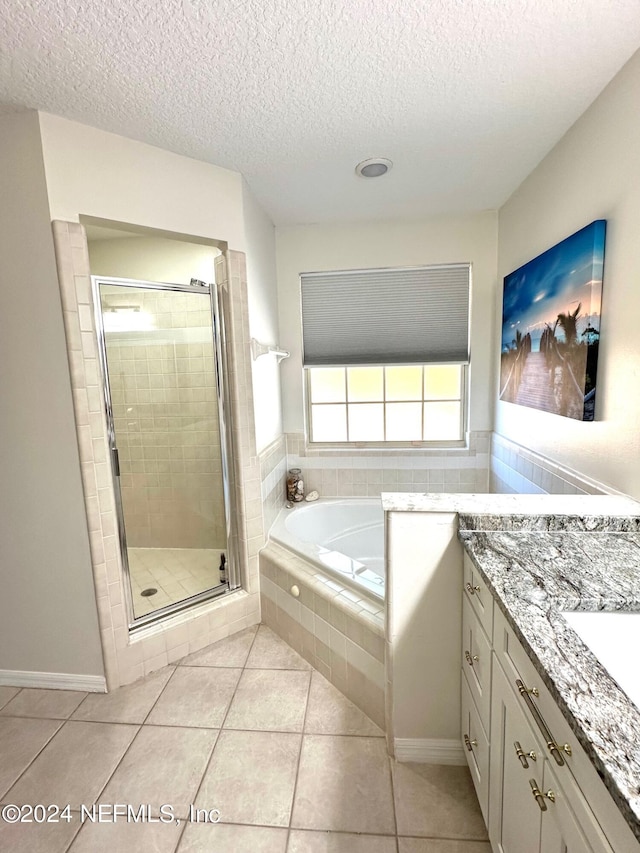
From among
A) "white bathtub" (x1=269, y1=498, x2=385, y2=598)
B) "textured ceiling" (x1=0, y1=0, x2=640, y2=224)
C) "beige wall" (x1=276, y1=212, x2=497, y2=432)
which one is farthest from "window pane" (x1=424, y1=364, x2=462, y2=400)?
"textured ceiling" (x1=0, y1=0, x2=640, y2=224)

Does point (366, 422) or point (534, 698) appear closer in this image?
point (534, 698)

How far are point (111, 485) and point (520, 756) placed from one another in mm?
1736

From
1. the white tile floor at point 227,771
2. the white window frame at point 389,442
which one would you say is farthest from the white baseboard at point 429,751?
the white window frame at point 389,442

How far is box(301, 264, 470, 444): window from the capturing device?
2.77 m

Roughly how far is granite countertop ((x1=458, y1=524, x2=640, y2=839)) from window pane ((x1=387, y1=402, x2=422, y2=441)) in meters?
1.63

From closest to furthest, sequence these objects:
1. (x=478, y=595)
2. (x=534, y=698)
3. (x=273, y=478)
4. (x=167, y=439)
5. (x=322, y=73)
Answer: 1. (x=534, y=698)
2. (x=478, y=595)
3. (x=322, y=73)
4. (x=273, y=478)
5. (x=167, y=439)

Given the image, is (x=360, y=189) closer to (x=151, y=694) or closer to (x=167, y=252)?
(x=167, y=252)

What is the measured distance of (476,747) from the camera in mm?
1279

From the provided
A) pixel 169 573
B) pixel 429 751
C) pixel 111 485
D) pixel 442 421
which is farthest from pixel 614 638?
pixel 169 573

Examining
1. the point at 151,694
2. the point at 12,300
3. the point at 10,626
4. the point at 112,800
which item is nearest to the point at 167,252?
the point at 12,300

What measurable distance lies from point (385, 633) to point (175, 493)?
6.07ft

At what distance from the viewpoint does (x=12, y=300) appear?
1656mm

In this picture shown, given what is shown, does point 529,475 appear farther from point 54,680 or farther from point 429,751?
point 54,680

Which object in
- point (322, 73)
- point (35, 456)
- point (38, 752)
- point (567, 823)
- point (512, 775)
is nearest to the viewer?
point (567, 823)
